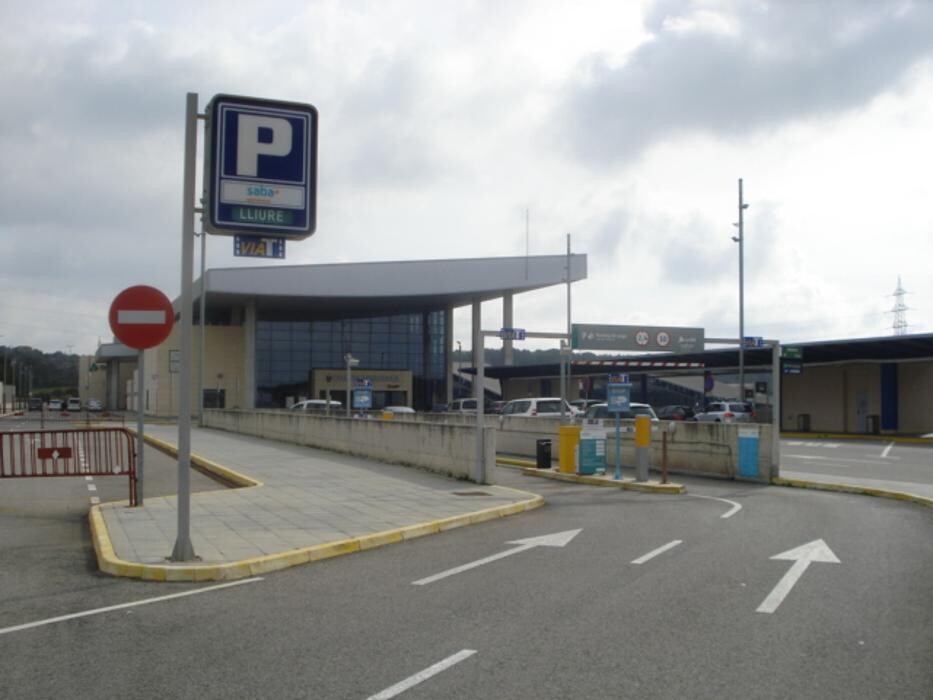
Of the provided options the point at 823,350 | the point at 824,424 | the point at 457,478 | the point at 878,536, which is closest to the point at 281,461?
the point at 457,478

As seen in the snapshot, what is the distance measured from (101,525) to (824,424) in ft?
140

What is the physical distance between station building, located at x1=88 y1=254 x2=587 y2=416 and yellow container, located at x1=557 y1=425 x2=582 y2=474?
40907mm

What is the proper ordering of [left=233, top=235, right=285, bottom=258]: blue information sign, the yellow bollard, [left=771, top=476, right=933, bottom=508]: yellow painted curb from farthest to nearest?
the yellow bollard < [left=771, top=476, right=933, bottom=508]: yellow painted curb < [left=233, top=235, right=285, bottom=258]: blue information sign

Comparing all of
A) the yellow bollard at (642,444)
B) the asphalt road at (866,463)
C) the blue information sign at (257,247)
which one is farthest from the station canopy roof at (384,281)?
the blue information sign at (257,247)

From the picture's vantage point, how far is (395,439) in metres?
23.2

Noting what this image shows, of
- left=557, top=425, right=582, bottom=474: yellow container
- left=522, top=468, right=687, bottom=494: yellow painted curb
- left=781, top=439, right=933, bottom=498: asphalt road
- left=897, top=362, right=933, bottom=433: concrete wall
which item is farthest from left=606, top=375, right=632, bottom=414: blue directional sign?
left=897, top=362, right=933, bottom=433: concrete wall

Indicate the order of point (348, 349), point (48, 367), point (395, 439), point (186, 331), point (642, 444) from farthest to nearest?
point (48, 367) → point (348, 349) → point (395, 439) → point (642, 444) → point (186, 331)

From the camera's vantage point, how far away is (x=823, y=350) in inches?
1677

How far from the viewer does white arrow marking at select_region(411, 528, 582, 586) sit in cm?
920

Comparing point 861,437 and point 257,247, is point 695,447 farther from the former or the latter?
point 861,437

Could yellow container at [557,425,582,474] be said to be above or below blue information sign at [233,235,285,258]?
below

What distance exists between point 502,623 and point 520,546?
156 inches

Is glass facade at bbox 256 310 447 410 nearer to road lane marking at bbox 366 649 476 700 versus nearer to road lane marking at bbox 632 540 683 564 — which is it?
road lane marking at bbox 632 540 683 564

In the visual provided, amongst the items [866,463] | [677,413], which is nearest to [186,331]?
[866,463]
